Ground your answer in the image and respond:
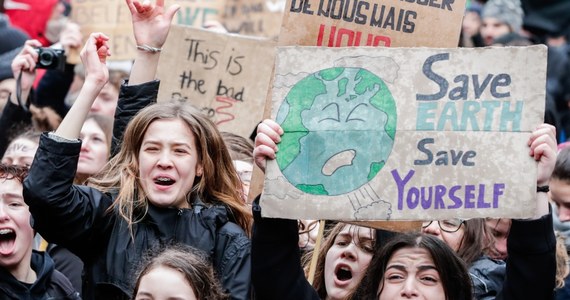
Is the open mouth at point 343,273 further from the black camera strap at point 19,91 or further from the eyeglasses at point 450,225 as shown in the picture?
the black camera strap at point 19,91

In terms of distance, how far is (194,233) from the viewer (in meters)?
5.39

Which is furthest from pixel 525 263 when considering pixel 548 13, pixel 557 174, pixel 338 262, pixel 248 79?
pixel 548 13

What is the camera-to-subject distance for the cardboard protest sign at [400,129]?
4.79 meters

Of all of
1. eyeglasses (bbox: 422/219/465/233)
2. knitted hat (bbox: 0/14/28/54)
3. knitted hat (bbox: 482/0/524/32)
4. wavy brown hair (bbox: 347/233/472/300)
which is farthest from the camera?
knitted hat (bbox: 482/0/524/32)

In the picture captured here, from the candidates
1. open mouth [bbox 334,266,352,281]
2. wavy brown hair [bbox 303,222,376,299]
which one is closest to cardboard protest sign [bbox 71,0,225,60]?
wavy brown hair [bbox 303,222,376,299]

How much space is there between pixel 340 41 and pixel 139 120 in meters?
0.85

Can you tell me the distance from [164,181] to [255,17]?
4231mm

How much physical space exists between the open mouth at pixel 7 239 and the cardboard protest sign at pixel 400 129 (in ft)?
5.31

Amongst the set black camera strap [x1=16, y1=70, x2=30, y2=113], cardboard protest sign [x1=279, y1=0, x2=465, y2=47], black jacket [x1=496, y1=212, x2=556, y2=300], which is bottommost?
black jacket [x1=496, y1=212, x2=556, y2=300]

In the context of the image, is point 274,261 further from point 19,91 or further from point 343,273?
point 19,91

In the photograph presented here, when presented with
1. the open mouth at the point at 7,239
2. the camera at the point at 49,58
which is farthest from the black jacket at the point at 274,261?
the camera at the point at 49,58

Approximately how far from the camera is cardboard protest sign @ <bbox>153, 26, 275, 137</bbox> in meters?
7.47

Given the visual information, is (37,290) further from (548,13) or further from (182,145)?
(548,13)

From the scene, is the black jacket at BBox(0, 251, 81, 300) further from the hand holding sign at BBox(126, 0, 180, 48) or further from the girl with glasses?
the girl with glasses
